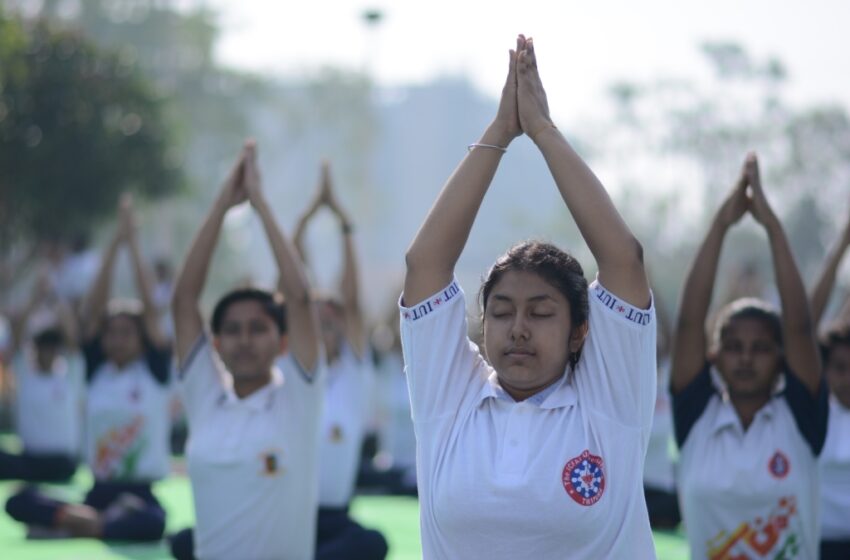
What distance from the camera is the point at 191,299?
16.2ft

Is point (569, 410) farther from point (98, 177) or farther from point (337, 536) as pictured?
point (98, 177)

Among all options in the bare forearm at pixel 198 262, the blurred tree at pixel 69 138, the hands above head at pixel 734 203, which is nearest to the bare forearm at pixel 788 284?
the hands above head at pixel 734 203

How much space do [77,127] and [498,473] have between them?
12199 mm

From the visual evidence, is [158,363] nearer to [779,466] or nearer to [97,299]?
[97,299]

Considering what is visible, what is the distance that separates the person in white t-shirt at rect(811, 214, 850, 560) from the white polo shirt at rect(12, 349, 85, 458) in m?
6.74

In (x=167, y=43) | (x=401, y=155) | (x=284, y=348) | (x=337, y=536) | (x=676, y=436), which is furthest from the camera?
(x=401, y=155)

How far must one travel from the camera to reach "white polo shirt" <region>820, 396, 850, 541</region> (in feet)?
17.8

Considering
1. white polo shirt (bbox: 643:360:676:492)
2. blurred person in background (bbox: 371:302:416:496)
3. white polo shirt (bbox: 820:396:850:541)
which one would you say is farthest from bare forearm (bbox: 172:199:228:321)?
blurred person in background (bbox: 371:302:416:496)

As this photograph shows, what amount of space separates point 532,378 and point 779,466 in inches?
70.1

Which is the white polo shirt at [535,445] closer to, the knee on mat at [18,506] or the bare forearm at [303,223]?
the bare forearm at [303,223]

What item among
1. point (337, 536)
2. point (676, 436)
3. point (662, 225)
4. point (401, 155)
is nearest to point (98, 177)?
point (337, 536)

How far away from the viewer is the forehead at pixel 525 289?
3141 millimetres

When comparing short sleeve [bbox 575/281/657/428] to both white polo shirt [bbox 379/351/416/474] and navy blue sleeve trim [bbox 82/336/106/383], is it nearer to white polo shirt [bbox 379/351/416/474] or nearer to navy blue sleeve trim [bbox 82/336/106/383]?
navy blue sleeve trim [bbox 82/336/106/383]

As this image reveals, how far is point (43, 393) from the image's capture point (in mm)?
10344
